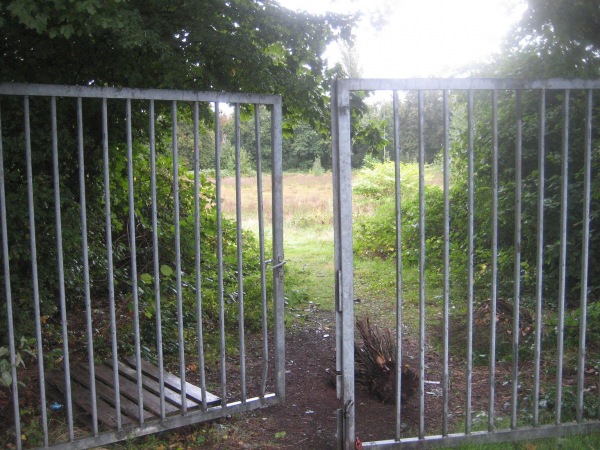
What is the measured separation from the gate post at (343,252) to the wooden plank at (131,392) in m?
1.34

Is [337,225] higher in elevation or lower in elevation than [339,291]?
higher

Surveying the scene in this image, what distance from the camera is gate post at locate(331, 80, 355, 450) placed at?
3.60 metres

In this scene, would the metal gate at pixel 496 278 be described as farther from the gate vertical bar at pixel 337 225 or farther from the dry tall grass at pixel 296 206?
the dry tall grass at pixel 296 206

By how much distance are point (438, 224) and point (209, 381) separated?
20.8 feet

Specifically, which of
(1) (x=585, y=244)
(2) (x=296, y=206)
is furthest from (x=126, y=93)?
(2) (x=296, y=206)

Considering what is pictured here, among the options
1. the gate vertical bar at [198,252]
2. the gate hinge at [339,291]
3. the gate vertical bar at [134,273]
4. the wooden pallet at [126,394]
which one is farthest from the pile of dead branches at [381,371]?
the gate vertical bar at [134,273]

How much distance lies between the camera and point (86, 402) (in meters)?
4.27

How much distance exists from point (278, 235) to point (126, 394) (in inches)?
65.4

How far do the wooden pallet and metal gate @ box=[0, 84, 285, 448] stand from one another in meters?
0.01

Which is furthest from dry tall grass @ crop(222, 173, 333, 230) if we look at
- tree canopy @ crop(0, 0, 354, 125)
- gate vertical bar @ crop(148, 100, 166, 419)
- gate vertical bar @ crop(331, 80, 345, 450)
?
gate vertical bar @ crop(331, 80, 345, 450)

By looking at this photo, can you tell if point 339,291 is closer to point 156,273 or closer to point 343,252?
point 343,252

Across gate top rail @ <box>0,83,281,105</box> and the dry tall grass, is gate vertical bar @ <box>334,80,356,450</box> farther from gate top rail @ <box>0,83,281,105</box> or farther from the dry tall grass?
the dry tall grass

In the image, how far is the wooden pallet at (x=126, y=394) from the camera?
161 inches

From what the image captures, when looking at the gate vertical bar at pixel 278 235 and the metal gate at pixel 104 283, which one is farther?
the gate vertical bar at pixel 278 235
